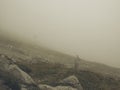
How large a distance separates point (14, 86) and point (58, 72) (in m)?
0.48

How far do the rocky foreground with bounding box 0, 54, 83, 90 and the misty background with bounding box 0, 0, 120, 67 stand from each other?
270mm

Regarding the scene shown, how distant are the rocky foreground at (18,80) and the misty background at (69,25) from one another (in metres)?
0.27

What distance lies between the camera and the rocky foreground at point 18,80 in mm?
2801

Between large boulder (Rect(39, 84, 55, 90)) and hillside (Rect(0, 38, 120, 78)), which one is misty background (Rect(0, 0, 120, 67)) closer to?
hillside (Rect(0, 38, 120, 78))

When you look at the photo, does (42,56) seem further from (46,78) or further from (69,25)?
(69,25)

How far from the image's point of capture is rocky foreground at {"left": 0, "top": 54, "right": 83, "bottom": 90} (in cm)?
280

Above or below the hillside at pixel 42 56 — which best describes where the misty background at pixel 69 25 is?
above

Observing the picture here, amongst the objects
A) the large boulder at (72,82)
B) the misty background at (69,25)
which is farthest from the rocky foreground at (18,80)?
the misty background at (69,25)

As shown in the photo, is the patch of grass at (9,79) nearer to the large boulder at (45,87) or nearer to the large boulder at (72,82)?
the large boulder at (45,87)

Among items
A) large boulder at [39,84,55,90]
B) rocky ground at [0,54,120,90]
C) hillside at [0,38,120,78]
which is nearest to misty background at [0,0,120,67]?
hillside at [0,38,120,78]

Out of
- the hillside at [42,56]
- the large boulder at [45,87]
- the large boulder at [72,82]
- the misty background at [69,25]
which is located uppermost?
the misty background at [69,25]

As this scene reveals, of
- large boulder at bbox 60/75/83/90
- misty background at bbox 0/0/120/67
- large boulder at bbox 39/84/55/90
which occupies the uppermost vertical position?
misty background at bbox 0/0/120/67

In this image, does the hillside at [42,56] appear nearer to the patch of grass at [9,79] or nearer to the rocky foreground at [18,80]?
the rocky foreground at [18,80]

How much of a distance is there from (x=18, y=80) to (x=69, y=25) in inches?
30.5
